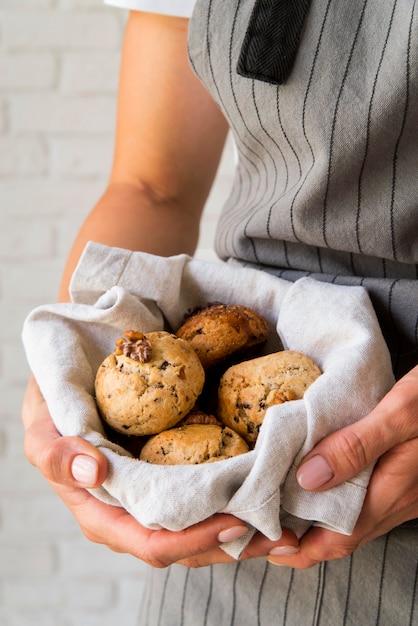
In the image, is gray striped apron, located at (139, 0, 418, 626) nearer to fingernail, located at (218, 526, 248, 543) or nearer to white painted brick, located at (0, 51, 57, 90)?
fingernail, located at (218, 526, 248, 543)

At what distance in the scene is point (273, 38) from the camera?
619 millimetres

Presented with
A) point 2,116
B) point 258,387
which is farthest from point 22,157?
point 258,387

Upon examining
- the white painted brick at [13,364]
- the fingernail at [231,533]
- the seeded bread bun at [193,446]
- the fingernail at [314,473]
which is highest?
the fingernail at [314,473]

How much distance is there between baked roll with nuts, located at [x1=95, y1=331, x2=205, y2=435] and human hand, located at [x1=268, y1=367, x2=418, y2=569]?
120 millimetres

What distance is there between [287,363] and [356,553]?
24 cm

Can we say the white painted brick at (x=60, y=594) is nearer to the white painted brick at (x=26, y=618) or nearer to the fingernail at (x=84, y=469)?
the white painted brick at (x=26, y=618)

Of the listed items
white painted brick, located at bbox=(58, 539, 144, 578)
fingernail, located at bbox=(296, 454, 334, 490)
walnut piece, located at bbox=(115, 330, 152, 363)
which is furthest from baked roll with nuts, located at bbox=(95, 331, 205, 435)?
white painted brick, located at bbox=(58, 539, 144, 578)

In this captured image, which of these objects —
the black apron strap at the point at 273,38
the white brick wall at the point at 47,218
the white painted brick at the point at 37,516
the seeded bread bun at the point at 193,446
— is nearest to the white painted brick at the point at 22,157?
the white brick wall at the point at 47,218

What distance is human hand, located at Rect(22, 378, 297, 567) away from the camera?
0.53m

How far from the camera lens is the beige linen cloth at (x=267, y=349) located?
1.68 ft

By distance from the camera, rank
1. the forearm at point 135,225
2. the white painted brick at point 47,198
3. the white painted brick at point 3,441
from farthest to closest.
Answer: the white painted brick at point 3,441, the white painted brick at point 47,198, the forearm at point 135,225

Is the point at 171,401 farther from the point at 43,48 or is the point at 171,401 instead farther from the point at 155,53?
the point at 43,48

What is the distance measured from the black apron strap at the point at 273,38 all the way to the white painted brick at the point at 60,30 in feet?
3.06

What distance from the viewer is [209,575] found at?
80cm
